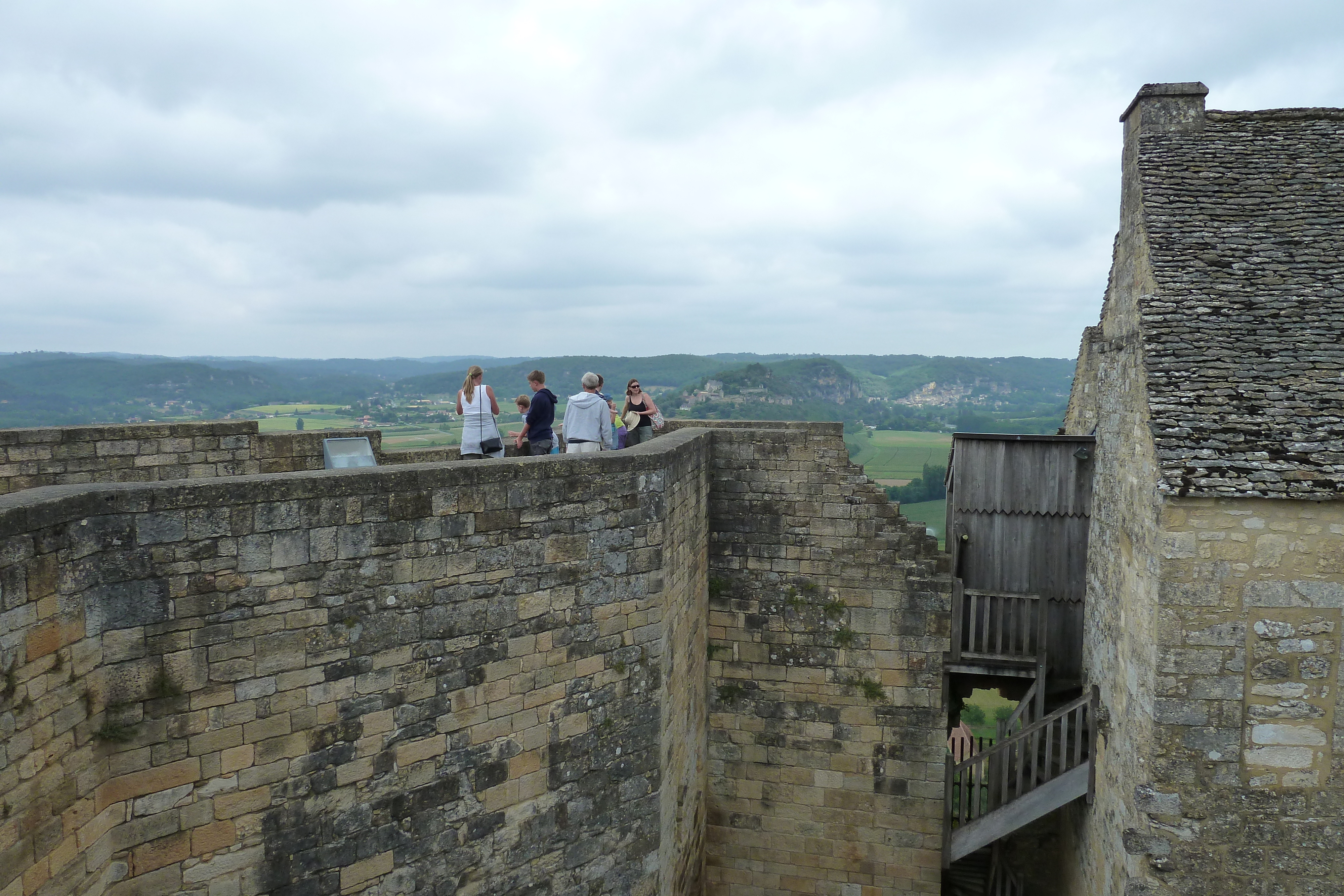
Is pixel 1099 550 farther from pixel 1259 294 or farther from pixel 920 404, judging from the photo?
pixel 920 404

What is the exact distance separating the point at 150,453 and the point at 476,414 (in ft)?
9.15

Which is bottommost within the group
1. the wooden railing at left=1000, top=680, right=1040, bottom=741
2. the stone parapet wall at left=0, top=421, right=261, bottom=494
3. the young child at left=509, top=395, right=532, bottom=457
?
the wooden railing at left=1000, top=680, right=1040, bottom=741

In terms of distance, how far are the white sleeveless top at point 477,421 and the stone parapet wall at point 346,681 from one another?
Result: 7.46 ft

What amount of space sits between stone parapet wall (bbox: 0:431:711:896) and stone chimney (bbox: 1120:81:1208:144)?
660 cm

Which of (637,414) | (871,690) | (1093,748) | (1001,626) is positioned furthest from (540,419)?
(1093,748)

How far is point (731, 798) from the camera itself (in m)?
8.73

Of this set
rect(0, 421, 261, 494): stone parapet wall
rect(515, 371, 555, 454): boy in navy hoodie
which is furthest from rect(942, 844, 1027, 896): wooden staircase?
rect(0, 421, 261, 494): stone parapet wall

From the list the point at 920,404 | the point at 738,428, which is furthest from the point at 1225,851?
the point at 920,404

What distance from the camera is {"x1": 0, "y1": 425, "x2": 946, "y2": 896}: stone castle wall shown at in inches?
163

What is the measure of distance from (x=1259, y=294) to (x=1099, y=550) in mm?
2771

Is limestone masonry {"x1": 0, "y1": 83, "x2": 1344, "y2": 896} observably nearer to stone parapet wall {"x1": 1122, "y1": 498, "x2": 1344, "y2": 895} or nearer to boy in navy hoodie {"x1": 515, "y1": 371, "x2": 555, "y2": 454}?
stone parapet wall {"x1": 1122, "y1": 498, "x2": 1344, "y2": 895}

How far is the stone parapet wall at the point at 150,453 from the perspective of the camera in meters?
6.44

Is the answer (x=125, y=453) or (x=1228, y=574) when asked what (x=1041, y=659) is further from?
(x=125, y=453)

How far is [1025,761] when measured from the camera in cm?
923
